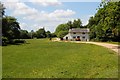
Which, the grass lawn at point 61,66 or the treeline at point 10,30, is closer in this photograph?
the grass lawn at point 61,66

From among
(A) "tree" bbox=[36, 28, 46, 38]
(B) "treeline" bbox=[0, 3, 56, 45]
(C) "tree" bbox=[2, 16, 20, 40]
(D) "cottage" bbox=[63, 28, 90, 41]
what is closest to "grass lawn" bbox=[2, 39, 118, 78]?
(B) "treeline" bbox=[0, 3, 56, 45]

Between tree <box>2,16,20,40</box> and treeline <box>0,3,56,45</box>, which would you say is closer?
treeline <box>0,3,56,45</box>

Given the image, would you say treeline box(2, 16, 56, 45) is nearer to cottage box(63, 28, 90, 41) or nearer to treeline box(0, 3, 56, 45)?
treeline box(0, 3, 56, 45)

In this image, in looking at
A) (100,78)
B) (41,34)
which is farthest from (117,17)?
(41,34)

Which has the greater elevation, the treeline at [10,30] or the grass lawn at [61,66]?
the treeline at [10,30]

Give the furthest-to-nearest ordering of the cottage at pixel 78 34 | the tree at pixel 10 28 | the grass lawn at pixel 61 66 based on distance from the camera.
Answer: the cottage at pixel 78 34 < the tree at pixel 10 28 < the grass lawn at pixel 61 66

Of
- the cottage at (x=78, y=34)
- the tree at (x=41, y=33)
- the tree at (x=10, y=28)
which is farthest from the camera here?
the tree at (x=41, y=33)

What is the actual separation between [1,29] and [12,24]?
20.9 metres

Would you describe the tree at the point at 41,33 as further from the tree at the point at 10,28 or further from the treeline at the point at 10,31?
the tree at the point at 10,28

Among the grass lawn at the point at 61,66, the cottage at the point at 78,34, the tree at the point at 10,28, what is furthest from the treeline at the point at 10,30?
the grass lawn at the point at 61,66

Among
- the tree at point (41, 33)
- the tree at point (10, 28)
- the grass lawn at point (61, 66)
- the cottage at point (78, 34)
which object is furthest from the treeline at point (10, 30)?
the tree at point (41, 33)

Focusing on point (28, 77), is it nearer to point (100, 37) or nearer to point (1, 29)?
point (1, 29)

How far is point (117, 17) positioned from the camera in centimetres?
4938

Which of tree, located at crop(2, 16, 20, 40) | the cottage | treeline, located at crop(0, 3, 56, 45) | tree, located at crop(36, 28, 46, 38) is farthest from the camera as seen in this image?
tree, located at crop(36, 28, 46, 38)
